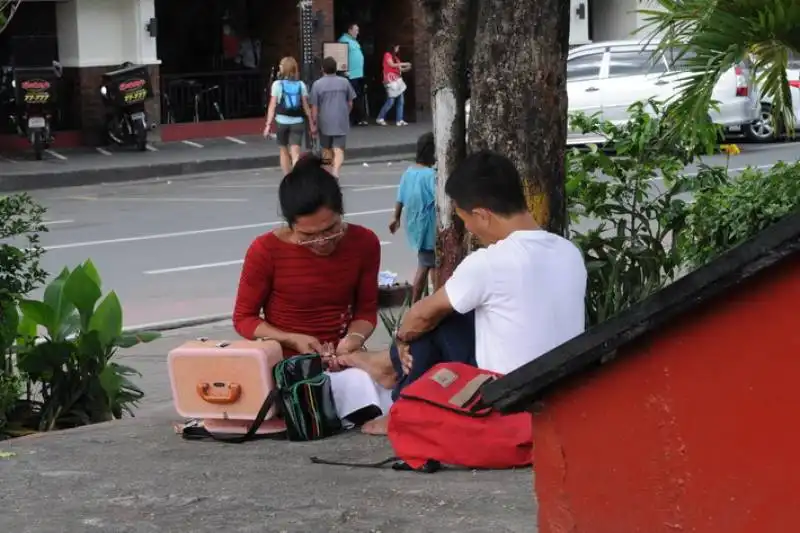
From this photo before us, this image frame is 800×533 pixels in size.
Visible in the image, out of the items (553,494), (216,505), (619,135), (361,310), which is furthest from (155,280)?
(553,494)

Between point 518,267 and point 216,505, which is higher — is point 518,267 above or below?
above

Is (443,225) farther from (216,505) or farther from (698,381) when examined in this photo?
(698,381)

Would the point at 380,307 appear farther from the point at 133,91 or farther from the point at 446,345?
the point at 133,91

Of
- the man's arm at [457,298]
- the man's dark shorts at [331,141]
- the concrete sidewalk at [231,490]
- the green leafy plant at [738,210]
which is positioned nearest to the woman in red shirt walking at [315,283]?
the concrete sidewalk at [231,490]

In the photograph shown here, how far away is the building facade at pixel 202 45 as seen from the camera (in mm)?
24984

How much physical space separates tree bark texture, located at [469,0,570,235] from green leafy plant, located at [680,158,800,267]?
3.25ft

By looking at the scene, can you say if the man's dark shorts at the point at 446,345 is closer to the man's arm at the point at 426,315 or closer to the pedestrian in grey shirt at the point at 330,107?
the man's arm at the point at 426,315

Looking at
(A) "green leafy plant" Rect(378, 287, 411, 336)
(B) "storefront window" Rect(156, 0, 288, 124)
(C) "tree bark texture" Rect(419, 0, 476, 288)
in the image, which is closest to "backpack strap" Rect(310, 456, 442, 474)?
(C) "tree bark texture" Rect(419, 0, 476, 288)

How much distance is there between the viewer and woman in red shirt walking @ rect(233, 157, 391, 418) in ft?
21.6

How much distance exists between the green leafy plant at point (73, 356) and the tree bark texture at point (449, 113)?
1587 mm

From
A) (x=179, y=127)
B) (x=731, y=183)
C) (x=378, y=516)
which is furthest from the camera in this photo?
(x=179, y=127)

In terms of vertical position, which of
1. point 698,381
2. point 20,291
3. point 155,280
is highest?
point 698,381

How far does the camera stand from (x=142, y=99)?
2411 cm

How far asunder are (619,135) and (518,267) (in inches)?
129
